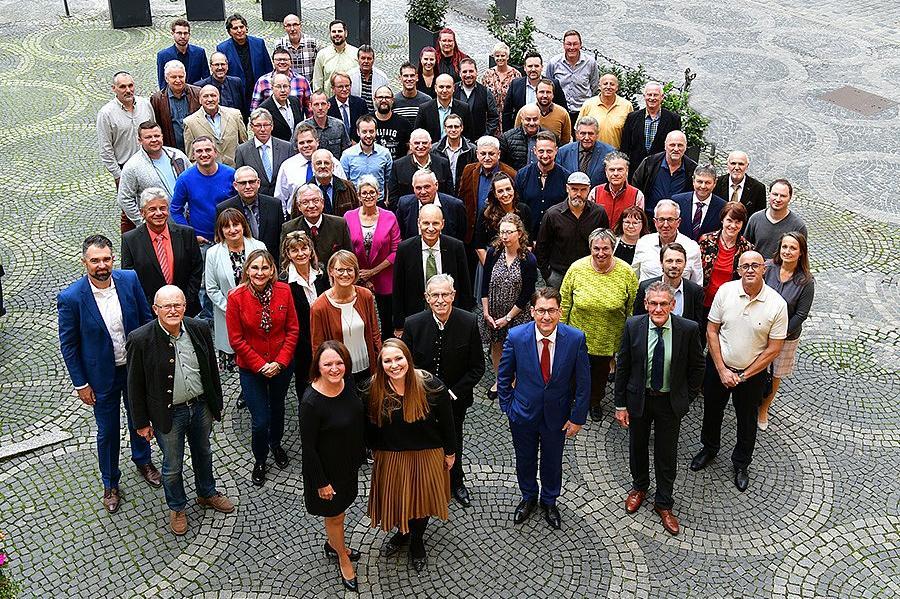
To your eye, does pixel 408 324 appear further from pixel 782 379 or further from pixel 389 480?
pixel 782 379

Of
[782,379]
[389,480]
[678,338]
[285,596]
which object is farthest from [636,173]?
[285,596]

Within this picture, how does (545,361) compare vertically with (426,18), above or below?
below

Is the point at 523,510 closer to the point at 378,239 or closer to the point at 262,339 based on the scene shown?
the point at 262,339

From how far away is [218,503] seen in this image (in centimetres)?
778

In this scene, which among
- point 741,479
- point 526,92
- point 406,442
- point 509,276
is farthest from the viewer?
point 526,92

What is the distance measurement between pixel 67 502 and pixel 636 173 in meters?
6.54

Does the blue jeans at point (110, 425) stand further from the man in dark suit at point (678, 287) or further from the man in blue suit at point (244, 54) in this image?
the man in blue suit at point (244, 54)

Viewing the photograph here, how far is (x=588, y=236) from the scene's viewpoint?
8.99 meters

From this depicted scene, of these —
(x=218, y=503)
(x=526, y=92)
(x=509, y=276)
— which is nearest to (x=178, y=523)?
(x=218, y=503)

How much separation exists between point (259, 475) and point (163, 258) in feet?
7.12

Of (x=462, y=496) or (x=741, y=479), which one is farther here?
(x=741, y=479)

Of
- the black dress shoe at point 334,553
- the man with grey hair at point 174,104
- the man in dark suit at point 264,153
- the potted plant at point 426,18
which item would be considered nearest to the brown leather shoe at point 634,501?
the black dress shoe at point 334,553

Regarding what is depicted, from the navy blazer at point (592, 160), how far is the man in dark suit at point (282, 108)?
3.34 meters

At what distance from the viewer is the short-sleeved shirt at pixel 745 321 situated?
768cm
